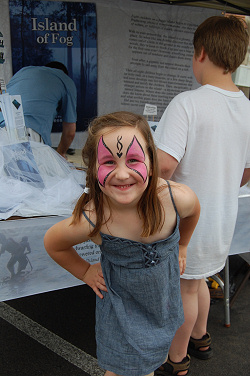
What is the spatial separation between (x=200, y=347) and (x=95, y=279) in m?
1.03

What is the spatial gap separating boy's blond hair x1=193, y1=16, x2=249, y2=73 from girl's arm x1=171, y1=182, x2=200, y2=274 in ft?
1.78

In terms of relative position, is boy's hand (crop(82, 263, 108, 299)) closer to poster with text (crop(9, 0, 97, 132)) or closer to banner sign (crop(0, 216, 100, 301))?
banner sign (crop(0, 216, 100, 301))

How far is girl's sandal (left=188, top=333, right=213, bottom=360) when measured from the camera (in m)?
1.93

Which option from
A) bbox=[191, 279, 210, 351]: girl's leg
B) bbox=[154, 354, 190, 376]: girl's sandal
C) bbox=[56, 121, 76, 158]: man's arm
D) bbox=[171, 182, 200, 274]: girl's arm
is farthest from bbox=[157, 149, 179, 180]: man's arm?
bbox=[56, 121, 76, 158]: man's arm

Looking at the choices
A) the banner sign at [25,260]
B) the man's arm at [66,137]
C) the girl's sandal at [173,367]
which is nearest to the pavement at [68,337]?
the girl's sandal at [173,367]

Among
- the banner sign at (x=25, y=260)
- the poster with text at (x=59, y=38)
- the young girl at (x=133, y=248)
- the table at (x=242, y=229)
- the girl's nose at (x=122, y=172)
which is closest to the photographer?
the girl's nose at (x=122, y=172)

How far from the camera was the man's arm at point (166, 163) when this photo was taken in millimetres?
1337

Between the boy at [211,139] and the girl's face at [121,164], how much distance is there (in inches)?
14.4

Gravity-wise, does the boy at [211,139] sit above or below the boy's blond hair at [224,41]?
below

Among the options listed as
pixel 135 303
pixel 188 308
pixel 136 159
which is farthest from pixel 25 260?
pixel 136 159

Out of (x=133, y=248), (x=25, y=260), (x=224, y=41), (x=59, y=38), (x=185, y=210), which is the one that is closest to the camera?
(x=133, y=248)

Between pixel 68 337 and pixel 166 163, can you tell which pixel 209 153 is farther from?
pixel 68 337

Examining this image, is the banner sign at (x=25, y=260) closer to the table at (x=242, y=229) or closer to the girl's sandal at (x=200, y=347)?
the girl's sandal at (x=200, y=347)

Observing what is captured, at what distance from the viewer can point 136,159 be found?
991 mm
